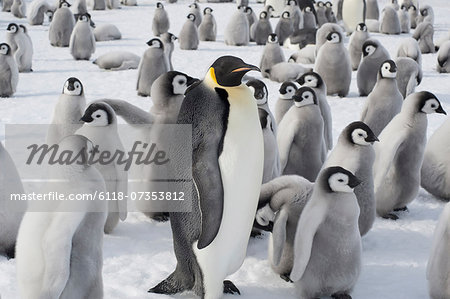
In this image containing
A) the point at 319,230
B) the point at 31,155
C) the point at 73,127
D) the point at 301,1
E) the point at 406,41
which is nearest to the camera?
the point at 319,230

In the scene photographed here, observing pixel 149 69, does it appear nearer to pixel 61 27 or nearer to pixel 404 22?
pixel 61 27

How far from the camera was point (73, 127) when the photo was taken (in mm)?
4672

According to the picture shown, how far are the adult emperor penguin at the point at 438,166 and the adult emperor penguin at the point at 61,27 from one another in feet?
27.5

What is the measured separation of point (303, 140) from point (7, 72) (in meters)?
4.35

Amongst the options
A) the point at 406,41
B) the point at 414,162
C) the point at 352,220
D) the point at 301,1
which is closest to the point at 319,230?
the point at 352,220

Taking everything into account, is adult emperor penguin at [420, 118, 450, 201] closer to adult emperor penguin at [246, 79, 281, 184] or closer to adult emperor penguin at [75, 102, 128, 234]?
adult emperor penguin at [246, 79, 281, 184]

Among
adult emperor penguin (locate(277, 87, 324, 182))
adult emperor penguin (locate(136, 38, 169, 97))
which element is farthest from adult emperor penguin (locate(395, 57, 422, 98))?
adult emperor penguin (locate(277, 87, 324, 182))

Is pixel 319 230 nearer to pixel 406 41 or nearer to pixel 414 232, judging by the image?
pixel 414 232

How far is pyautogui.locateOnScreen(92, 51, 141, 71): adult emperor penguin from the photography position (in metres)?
9.48

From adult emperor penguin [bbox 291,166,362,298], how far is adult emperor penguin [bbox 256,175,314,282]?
0.49 ft

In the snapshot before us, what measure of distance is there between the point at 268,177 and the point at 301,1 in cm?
1243

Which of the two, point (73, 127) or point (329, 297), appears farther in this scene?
point (73, 127)

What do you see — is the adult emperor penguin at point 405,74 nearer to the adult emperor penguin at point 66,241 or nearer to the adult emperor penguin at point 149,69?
the adult emperor penguin at point 149,69

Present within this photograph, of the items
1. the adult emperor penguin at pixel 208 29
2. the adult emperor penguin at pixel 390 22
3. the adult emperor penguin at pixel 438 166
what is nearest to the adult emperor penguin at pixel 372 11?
the adult emperor penguin at pixel 390 22
